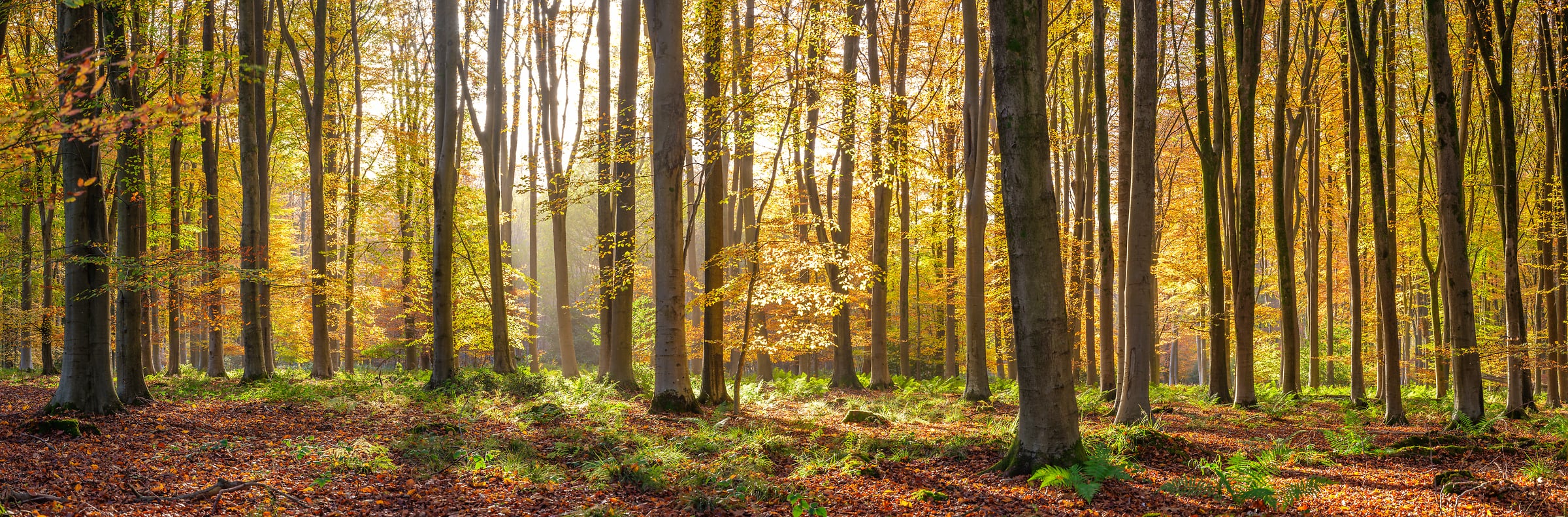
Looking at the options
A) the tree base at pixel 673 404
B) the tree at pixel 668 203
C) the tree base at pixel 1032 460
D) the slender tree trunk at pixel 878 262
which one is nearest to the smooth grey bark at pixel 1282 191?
the slender tree trunk at pixel 878 262

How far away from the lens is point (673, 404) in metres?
9.99

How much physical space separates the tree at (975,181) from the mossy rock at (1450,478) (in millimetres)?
6794

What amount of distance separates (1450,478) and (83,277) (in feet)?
39.8

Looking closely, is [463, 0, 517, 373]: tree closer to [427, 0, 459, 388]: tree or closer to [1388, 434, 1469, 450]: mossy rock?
[427, 0, 459, 388]: tree

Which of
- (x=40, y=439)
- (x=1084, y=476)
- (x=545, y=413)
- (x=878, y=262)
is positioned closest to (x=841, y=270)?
(x=878, y=262)

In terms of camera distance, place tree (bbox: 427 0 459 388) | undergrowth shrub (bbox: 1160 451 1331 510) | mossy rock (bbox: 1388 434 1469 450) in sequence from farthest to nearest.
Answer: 1. tree (bbox: 427 0 459 388)
2. mossy rock (bbox: 1388 434 1469 450)
3. undergrowth shrub (bbox: 1160 451 1331 510)

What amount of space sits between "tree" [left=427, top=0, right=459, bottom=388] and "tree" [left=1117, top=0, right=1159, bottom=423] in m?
9.66

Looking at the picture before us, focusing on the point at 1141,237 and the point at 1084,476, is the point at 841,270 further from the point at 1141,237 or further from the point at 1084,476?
the point at 1084,476

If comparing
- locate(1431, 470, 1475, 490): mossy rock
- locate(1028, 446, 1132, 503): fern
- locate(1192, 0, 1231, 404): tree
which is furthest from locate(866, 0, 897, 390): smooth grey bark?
locate(1431, 470, 1475, 490): mossy rock

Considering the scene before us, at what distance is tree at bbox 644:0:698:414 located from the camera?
9758mm

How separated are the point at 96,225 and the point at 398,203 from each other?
9423mm

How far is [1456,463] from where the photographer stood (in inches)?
255

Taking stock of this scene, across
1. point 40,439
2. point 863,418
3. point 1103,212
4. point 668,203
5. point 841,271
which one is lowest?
point 863,418

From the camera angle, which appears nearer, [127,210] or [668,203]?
[127,210]
